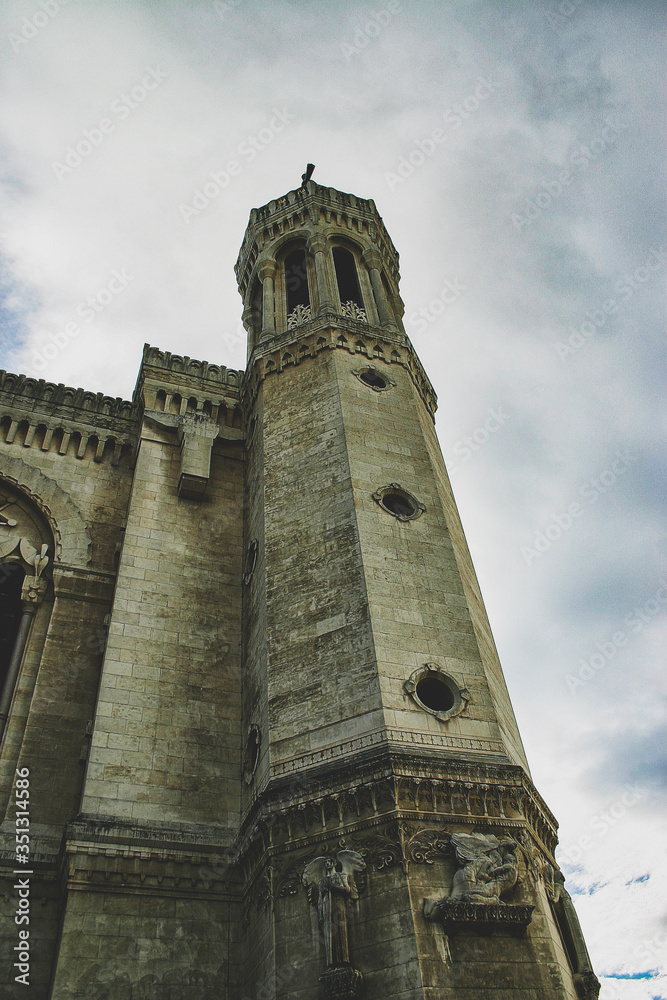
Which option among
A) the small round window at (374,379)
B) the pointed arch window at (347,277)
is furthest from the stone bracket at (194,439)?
the pointed arch window at (347,277)

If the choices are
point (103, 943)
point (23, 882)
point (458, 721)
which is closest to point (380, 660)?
point (458, 721)

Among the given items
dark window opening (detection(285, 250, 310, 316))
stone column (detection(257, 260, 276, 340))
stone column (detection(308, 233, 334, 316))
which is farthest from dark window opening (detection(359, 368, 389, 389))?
dark window opening (detection(285, 250, 310, 316))

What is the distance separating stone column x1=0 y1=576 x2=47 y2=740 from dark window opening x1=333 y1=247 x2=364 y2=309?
41.1 feet

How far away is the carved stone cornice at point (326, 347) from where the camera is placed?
1962 centimetres

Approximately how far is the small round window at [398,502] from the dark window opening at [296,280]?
8944mm

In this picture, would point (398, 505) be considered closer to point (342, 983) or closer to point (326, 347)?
point (326, 347)

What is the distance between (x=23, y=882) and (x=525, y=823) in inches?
309

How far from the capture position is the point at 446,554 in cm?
1523

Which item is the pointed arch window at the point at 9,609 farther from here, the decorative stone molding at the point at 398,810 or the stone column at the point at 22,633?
the decorative stone molding at the point at 398,810

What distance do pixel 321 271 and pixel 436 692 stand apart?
542 inches

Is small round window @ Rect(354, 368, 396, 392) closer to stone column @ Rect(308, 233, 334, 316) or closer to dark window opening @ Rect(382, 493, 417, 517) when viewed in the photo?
stone column @ Rect(308, 233, 334, 316)

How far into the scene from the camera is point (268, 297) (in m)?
23.0

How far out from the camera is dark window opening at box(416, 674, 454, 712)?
12.7 m

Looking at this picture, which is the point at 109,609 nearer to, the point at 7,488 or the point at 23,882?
the point at 7,488
